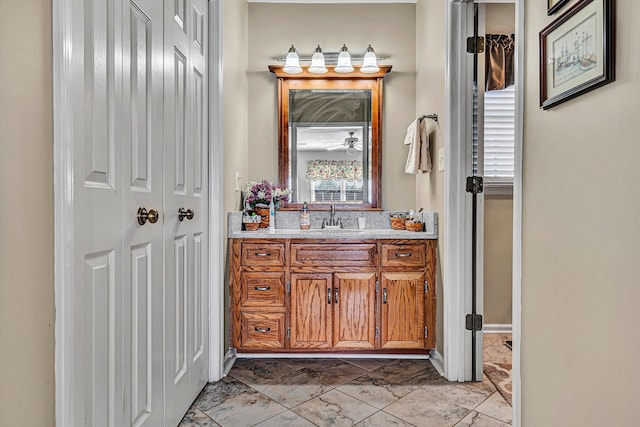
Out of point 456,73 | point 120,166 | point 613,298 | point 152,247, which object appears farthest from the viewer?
point 456,73

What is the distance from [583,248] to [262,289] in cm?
193

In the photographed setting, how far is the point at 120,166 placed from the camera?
1.32 m

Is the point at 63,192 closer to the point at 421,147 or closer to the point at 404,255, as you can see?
the point at 404,255

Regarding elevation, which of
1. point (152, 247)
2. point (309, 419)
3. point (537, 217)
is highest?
point (537, 217)

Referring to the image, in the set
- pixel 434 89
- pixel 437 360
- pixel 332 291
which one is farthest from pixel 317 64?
pixel 437 360

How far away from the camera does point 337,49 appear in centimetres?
329

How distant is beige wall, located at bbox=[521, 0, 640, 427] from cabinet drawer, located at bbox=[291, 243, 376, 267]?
1.31 metres

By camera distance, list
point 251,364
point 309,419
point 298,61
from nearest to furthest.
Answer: point 309,419 → point 251,364 → point 298,61

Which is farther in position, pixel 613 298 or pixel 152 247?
pixel 152 247

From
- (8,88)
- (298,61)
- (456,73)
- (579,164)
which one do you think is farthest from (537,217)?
(298,61)

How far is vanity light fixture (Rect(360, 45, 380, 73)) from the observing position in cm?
317

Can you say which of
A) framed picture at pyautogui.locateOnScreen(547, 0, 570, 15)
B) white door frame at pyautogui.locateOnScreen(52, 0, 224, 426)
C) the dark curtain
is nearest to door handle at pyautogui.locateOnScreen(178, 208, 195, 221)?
white door frame at pyautogui.locateOnScreen(52, 0, 224, 426)

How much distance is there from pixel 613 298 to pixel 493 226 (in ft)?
7.94

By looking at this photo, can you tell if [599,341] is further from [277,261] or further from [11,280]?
[277,261]
